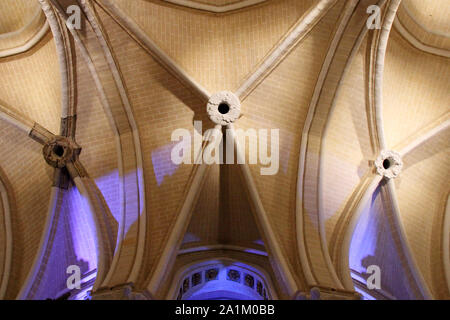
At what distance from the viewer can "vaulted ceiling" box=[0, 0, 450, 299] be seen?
1076 cm

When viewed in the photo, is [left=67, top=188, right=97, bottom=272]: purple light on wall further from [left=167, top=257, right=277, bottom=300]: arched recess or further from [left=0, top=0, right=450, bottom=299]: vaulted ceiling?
[left=167, top=257, right=277, bottom=300]: arched recess

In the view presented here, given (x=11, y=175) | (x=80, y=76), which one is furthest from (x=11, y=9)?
(x=11, y=175)

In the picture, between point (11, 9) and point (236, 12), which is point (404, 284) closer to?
point (236, 12)

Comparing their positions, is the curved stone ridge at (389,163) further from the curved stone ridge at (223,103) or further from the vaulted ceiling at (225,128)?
the curved stone ridge at (223,103)

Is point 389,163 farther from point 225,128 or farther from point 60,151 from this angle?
point 60,151

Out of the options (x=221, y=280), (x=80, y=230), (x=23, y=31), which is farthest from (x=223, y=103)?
(x=23, y=31)

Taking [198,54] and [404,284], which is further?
[198,54]

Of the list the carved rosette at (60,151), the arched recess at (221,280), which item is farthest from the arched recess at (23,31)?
the arched recess at (221,280)

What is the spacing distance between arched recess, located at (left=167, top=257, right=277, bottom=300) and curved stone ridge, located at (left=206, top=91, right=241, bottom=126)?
299 cm

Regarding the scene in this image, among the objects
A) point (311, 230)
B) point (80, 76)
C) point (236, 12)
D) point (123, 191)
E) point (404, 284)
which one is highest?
point (236, 12)

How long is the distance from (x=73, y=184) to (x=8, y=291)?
96.7 inches

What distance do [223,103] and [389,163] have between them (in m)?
3.71

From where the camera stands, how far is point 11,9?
11.6m

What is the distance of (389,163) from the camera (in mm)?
11211
